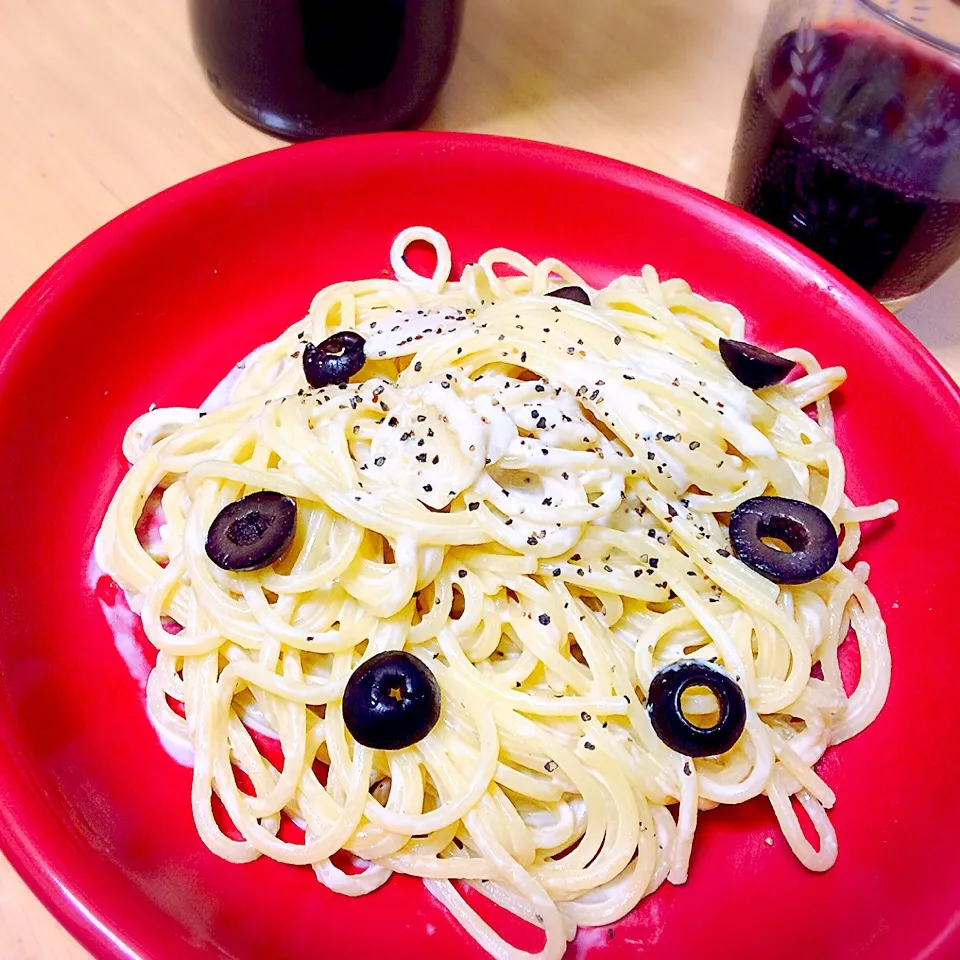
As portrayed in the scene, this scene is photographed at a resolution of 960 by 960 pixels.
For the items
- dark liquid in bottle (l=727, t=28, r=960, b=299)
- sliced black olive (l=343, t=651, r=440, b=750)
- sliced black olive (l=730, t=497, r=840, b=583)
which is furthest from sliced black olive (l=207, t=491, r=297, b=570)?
dark liquid in bottle (l=727, t=28, r=960, b=299)

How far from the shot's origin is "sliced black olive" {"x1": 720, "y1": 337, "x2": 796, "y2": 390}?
163 cm

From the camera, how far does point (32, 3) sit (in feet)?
8.18

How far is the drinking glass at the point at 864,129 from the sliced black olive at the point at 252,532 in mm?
1214

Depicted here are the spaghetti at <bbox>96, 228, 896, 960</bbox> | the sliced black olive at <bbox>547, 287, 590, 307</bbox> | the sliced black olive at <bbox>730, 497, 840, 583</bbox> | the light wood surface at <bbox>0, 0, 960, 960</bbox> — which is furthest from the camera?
the light wood surface at <bbox>0, 0, 960, 960</bbox>

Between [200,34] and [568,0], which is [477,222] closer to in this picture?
[200,34]

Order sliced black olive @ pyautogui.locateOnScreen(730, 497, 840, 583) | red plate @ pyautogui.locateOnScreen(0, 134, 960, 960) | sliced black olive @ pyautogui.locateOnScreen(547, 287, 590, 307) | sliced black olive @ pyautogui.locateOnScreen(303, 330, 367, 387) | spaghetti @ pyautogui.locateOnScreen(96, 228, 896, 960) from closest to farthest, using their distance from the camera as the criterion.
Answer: red plate @ pyautogui.locateOnScreen(0, 134, 960, 960), spaghetti @ pyautogui.locateOnScreen(96, 228, 896, 960), sliced black olive @ pyautogui.locateOnScreen(730, 497, 840, 583), sliced black olive @ pyautogui.locateOnScreen(303, 330, 367, 387), sliced black olive @ pyautogui.locateOnScreen(547, 287, 590, 307)

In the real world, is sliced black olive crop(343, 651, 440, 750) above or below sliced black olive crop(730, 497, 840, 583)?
below

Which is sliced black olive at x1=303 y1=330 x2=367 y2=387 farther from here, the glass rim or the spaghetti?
the glass rim

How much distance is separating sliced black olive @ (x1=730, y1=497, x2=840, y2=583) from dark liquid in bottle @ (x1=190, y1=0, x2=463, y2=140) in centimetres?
120

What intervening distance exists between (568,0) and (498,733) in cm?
227

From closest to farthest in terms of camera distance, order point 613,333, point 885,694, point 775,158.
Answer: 1. point 885,694
2. point 613,333
3. point 775,158

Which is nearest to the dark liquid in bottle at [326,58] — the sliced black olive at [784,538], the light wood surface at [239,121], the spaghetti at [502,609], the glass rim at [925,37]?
the light wood surface at [239,121]

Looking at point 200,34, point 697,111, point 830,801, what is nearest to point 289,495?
point 830,801

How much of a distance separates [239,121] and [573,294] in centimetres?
112
